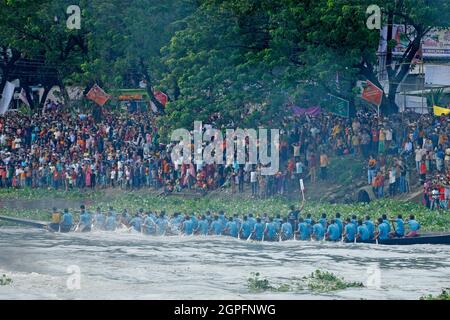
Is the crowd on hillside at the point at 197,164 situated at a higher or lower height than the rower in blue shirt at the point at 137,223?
higher

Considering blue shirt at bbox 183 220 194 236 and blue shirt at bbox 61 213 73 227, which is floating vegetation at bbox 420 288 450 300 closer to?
blue shirt at bbox 183 220 194 236

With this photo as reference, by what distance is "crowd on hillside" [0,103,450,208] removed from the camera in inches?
1524

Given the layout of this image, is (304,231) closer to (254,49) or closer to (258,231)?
(258,231)

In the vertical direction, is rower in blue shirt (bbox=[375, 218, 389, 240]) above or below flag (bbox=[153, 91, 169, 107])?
below

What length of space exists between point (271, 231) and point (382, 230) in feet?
Result: 12.2

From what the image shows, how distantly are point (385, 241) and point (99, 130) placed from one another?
17622mm

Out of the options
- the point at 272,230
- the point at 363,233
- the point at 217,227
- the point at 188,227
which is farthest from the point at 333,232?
the point at 188,227

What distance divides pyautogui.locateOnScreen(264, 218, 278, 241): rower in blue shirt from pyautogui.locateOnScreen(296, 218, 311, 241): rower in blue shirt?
0.75 metres

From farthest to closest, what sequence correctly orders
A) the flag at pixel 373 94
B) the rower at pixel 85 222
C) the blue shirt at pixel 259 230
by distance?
the flag at pixel 373 94 → the rower at pixel 85 222 → the blue shirt at pixel 259 230

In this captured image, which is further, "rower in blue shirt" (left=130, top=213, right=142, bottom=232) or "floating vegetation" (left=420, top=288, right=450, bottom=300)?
"rower in blue shirt" (left=130, top=213, right=142, bottom=232)

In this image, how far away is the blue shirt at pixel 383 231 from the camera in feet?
113

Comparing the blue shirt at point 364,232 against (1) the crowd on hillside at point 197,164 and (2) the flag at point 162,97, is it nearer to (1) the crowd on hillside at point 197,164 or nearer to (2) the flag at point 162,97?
(1) the crowd on hillside at point 197,164

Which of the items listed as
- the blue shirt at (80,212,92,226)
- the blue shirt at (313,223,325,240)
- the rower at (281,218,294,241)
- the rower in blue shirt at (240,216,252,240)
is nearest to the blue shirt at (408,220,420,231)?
the blue shirt at (313,223,325,240)

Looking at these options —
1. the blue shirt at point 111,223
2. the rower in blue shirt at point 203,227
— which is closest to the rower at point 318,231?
the rower in blue shirt at point 203,227
